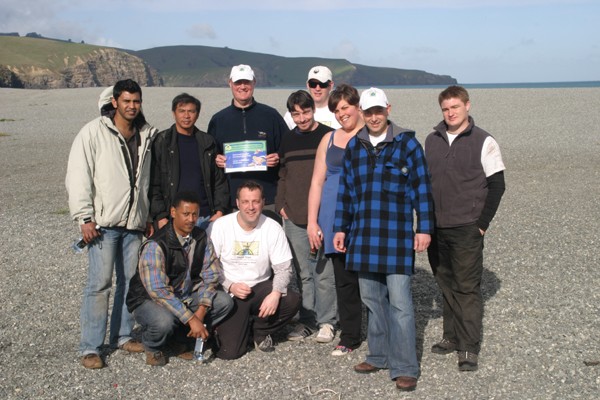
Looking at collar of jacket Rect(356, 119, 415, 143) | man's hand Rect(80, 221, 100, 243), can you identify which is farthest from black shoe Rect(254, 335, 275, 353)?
collar of jacket Rect(356, 119, 415, 143)

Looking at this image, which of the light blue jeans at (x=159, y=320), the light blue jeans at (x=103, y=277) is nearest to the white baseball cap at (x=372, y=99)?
the light blue jeans at (x=159, y=320)

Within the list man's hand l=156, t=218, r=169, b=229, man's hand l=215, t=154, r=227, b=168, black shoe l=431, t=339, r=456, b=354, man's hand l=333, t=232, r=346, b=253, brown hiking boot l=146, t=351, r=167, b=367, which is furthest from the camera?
man's hand l=215, t=154, r=227, b=168

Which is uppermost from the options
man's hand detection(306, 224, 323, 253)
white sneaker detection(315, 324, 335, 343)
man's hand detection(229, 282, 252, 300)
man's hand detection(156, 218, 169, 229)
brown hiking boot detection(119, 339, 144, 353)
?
man's hand detection(156, 218, 169, 229)

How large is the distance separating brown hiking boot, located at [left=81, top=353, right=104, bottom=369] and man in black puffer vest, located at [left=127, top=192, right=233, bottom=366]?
1.25ft

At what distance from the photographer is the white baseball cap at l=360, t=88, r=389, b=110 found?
16.4 feet

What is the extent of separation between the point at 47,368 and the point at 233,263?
1.75 meters

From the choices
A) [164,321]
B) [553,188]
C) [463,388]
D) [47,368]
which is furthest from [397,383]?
[553,188]

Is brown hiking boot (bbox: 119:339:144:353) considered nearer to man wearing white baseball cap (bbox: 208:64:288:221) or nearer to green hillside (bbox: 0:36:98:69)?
man wearing white baseball cap (bbox: 208:64:288:221)

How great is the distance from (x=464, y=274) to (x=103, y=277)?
2.93m

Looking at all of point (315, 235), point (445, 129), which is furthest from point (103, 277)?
point (445, 129)

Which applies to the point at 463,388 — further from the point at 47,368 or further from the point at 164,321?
the point at 47,368

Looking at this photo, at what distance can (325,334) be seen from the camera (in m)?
6.12

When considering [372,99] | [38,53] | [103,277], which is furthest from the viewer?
[38,53]

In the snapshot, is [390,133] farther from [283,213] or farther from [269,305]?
[269,305]
